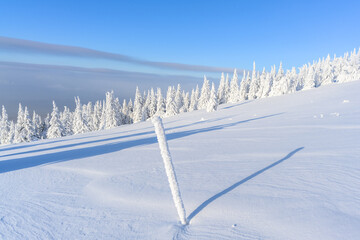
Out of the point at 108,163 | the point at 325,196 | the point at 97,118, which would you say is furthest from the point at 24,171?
the point at 97,118

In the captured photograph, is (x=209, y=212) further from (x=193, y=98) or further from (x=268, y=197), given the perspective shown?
(x=193, y=98)

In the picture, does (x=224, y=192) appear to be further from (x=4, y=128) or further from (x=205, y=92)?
(x=4, y=128)

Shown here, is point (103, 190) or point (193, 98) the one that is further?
point (193, 98)

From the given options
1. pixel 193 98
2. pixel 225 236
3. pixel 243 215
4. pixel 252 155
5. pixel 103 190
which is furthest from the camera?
pixel 193 98

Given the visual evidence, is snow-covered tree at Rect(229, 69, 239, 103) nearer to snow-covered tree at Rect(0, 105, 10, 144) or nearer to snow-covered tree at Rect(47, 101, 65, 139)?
snow-covered tree at Rect(47, 101, 65, 139)

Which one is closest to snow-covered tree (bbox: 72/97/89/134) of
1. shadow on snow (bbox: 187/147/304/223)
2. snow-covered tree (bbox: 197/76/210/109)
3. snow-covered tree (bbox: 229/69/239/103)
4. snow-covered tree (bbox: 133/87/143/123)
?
snow-covered tree (bbox: 133/87/143/123)

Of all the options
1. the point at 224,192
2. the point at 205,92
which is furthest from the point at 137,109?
the point at 224,192

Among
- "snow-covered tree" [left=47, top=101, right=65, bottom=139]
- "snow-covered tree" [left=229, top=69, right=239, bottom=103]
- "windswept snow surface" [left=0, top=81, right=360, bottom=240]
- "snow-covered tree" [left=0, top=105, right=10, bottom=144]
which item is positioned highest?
"snow-covered tree" [left=229, top=69, right=239, bottom=103]

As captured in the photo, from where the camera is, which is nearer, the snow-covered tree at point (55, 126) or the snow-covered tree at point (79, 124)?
the snow-covered tree at point (55, 126)

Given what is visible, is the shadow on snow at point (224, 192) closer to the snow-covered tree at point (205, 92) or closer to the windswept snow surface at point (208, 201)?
the windswept snow surface at point (208, 201)

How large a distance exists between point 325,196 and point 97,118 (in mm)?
67371

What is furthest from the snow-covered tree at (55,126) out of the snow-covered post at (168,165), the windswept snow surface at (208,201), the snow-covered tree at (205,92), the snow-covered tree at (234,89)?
the snow-covered tree at (234,89)

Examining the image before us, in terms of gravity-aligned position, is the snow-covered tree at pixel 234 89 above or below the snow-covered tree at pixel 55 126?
above

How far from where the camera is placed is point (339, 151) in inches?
231
